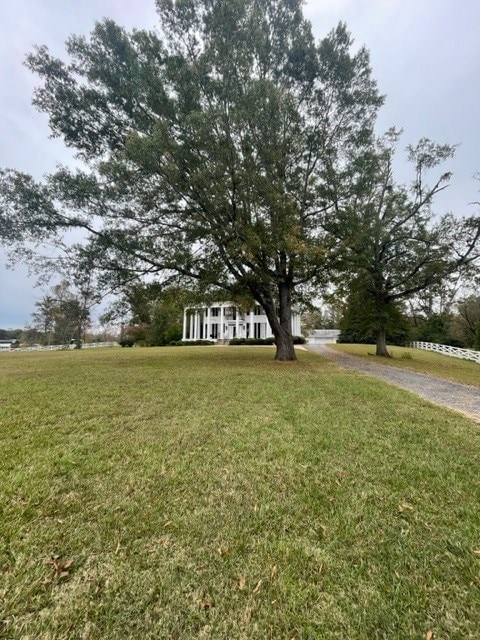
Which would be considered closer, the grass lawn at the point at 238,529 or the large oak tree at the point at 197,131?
the grass lawn at the point at 238,529

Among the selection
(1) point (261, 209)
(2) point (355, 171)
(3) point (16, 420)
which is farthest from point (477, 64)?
(3) point (16, 420)

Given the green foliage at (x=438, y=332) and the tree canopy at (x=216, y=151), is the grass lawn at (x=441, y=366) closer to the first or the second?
the tree canopy at (x=216, y=151)

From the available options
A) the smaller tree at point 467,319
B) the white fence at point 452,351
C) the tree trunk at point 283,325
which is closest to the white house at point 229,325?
the white fence at point 452,351

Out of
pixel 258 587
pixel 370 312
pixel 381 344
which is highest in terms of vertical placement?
pixel 370 312

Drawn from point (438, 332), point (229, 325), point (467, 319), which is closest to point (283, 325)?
point (229, 325)

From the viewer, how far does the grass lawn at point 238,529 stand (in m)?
1.56

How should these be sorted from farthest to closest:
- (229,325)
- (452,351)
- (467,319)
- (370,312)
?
(229,325), (467,319), (452,351), (370,312)

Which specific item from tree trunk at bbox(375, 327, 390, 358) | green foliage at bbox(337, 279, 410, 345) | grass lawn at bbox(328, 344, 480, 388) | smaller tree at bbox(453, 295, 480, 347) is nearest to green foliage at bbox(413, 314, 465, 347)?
smaller tree at bbox(453, 295, 480, 347)

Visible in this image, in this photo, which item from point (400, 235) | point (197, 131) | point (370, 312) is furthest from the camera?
point (370, 312)

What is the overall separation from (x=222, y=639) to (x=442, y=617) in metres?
1.22

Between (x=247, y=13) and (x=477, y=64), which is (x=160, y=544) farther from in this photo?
(x=477, y=64)

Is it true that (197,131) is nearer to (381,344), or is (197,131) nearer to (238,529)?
(238,529)

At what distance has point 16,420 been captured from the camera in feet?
15.6

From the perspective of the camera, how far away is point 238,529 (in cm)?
226
